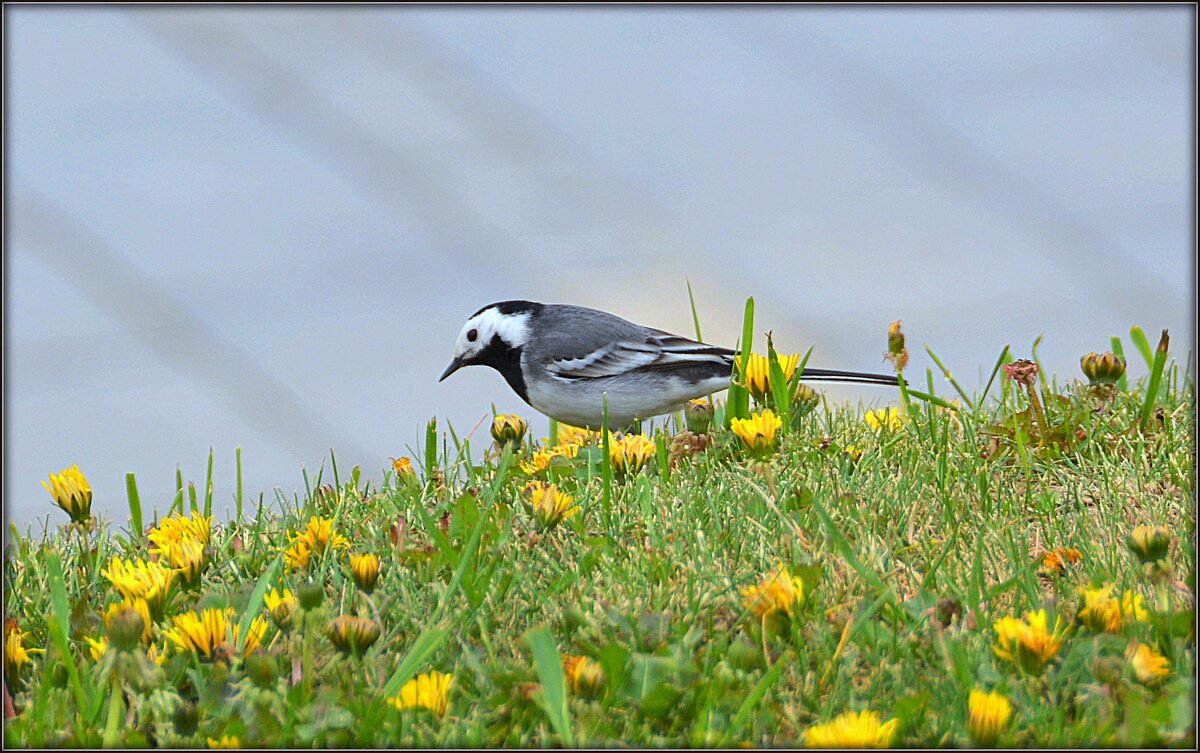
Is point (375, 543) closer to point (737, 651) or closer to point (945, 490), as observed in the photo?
point (737, 651)

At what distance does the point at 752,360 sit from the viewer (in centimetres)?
467

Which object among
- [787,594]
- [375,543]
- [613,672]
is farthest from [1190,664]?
[375,543]

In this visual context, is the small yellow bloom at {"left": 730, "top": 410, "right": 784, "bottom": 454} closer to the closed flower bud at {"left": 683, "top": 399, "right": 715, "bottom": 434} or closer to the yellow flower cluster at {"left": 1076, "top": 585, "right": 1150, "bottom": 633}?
the closed flower bud at {"left": 683, "top": 399, "right": 715, "bottom": 434}

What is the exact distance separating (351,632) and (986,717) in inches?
54.8

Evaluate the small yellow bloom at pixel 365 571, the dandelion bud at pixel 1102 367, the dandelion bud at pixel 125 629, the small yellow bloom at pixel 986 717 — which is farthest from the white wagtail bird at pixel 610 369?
the small yellow bloom at pixel 986 717

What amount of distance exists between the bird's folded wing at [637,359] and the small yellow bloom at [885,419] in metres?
1.51

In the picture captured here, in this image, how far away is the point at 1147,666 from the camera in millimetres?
2453

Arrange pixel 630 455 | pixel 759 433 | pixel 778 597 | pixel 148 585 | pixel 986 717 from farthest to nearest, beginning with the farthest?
pixel 630 455 < pixel 759 433 < pixel 148 585 < pixel 778 597 < pixel 986 717

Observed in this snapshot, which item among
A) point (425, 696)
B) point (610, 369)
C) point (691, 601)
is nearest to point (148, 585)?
point (425, 696)

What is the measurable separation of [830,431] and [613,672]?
2417mm

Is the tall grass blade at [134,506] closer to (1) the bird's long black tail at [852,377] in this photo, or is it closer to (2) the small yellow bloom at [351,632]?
(2) the small yellow bloom at [351,632]

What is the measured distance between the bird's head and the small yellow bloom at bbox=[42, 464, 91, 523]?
3.32m

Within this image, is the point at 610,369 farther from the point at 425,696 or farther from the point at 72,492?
the point at 425,696

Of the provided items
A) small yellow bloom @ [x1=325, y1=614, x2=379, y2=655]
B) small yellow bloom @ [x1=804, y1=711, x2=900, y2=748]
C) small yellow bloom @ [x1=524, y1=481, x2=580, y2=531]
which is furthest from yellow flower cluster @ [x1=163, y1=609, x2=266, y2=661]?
small yellow bloom @ [x1=804, y1=711, x2=900, y2=748]
